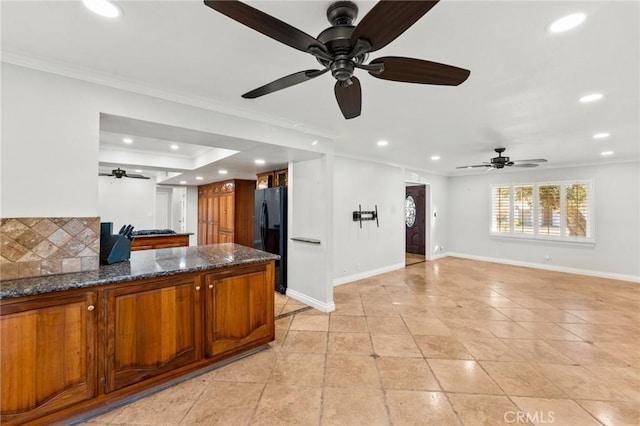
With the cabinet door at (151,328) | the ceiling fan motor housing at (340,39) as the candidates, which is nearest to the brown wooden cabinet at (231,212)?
the cabinet door at (151,328)

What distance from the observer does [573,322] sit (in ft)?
11.0

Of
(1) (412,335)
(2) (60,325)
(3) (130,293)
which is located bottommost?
(1) (412,335)

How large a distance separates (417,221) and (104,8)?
26.0ft

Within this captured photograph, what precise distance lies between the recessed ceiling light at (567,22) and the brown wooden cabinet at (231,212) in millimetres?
6055

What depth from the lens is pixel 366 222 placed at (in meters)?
5.46

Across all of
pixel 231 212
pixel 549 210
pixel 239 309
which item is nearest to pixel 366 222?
pixel 231 212

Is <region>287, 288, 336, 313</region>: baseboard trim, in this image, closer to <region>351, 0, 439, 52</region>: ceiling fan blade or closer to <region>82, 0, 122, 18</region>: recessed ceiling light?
<region>351, 0, 439, 52</region>: ceiling fan blade

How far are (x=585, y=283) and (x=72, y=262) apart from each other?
25.0 feet

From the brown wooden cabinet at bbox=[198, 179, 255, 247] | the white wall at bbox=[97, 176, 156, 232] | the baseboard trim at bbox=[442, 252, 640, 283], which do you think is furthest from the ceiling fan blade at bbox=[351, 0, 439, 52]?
the white wall at bbox=[97, 176, 156, 232]

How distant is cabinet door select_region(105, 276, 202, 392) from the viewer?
1871 millimetres

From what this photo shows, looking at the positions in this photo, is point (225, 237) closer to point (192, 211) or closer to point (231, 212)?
point (231, 212)

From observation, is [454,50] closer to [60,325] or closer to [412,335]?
[412,335]

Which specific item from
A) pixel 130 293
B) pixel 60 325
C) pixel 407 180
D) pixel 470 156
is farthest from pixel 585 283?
pixel 60 325

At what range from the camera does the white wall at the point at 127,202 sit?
732cm
